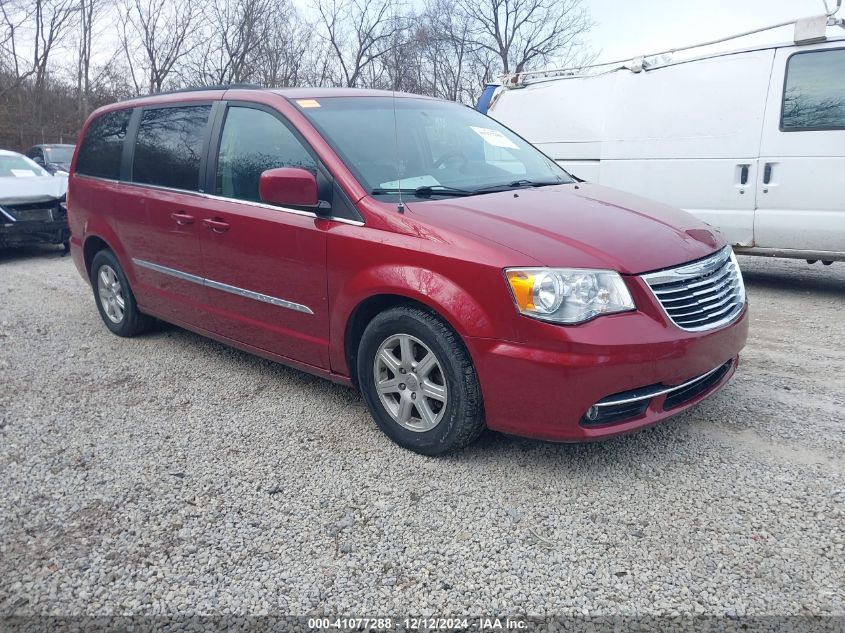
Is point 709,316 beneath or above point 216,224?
beneath

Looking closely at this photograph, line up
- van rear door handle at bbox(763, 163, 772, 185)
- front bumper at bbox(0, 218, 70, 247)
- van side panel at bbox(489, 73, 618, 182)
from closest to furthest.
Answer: van rear door handle at bbox(763, 163, 772, 185), van side panel at bbox(489, 73, 618, 182), front bumper at bbox(0, 218, 70, 247)

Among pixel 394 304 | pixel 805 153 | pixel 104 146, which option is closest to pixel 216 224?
pixel 394 304

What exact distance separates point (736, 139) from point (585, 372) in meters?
4.45

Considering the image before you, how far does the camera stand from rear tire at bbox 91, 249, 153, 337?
5.07 m

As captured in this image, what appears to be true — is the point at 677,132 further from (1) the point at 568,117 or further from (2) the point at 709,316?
(2) the point at 709,316

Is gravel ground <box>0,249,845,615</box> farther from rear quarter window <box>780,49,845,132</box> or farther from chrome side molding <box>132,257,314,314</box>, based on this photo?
rear quarter window <box>780,49,845,132</box>

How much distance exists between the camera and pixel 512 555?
8.09 ft

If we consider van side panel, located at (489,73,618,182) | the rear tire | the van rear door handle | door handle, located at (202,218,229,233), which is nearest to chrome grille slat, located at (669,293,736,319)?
door handle, located at (202,218,229,233)

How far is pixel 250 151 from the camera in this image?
3.86 metres

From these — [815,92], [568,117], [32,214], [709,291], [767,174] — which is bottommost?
[32,214]

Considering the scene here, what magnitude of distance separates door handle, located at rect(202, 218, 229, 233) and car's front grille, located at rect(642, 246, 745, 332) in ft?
7.66

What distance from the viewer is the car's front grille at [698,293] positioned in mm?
2848

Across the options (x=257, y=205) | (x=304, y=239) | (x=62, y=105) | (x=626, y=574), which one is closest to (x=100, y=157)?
(x=257, y=205)

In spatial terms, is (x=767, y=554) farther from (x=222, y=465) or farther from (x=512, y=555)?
(x=222, y=465)
